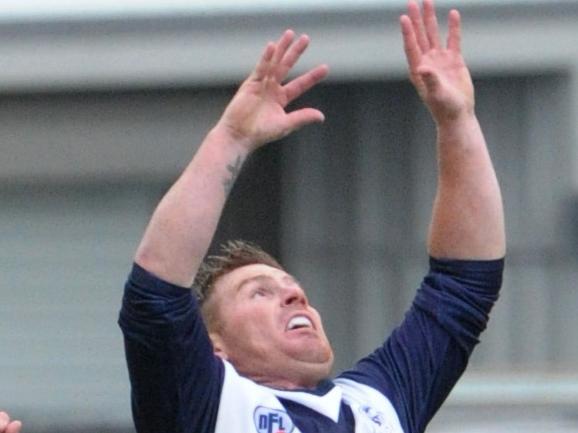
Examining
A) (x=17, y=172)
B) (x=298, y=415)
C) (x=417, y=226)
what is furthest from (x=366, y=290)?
(x=298, y=415)

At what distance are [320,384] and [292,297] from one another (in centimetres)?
15

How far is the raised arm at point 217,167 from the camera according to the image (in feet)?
7.43

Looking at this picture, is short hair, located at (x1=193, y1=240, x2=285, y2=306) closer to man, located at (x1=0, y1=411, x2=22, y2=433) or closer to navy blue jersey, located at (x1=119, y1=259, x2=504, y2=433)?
navy blue jersey, located at (x1=119, y1=259, x2=504, y2=433)

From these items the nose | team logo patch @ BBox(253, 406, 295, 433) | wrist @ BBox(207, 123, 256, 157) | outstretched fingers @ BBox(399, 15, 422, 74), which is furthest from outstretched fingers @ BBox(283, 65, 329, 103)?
team logo patch @ BBox(253, 406, 295, 433)

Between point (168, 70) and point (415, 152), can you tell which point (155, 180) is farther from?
point (415, 152)

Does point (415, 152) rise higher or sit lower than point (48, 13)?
lower

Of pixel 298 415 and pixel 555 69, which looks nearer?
pixel 298 415

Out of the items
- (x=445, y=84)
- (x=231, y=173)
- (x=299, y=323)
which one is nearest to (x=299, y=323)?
(x=299, y=323)

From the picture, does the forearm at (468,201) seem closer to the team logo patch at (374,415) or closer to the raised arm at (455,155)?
the raised arm at (455,155)

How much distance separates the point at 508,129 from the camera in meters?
4.15

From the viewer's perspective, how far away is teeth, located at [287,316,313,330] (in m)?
2.52

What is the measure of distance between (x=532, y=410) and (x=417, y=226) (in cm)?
Result: 52

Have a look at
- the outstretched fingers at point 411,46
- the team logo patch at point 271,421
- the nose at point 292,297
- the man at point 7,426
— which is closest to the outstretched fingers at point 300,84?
the outstretched fingers at point 411,46

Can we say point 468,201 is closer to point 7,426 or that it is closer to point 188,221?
point 188,221
